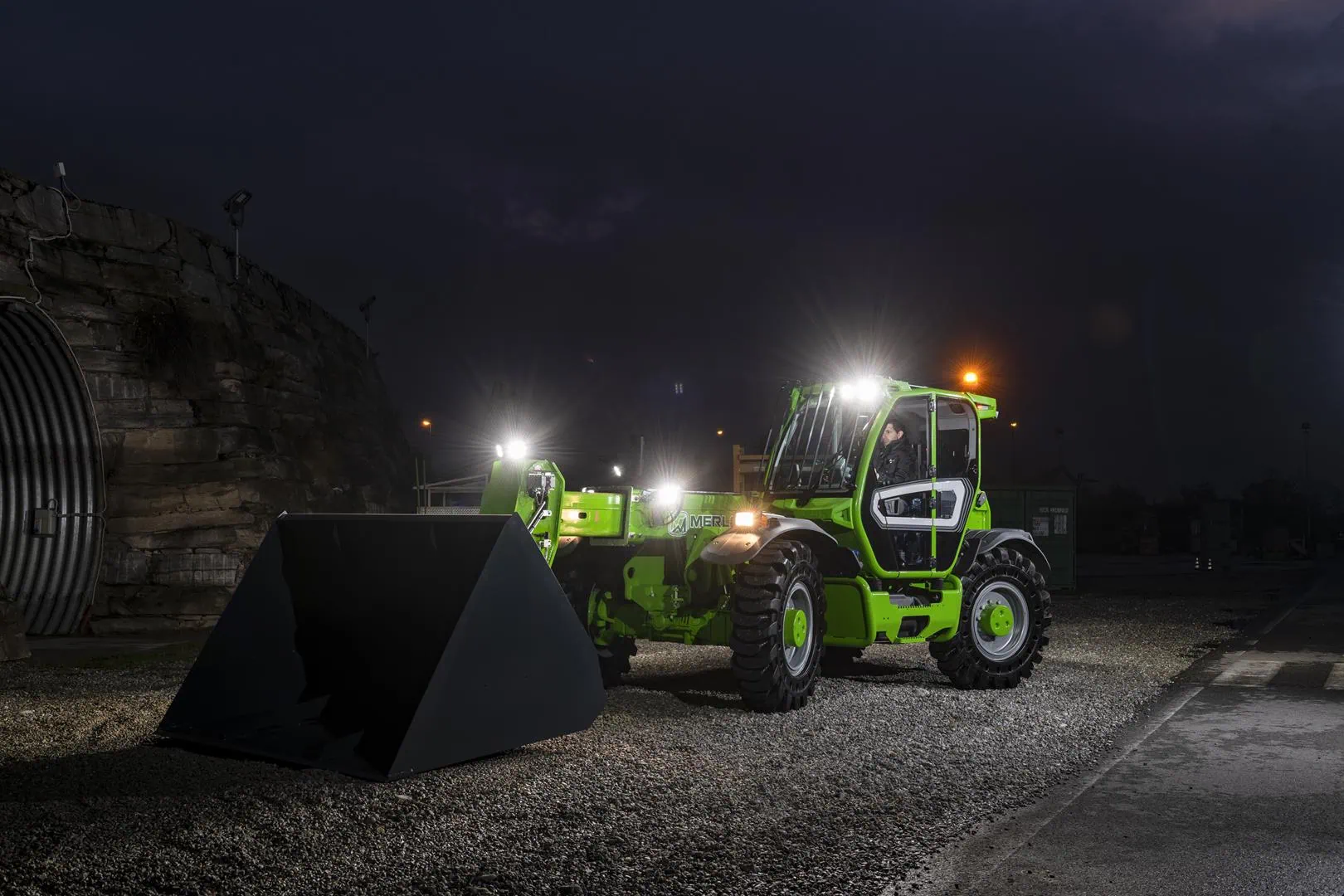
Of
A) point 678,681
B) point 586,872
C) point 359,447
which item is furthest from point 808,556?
point 359,447

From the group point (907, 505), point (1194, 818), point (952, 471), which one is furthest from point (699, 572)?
point (1194, 818)

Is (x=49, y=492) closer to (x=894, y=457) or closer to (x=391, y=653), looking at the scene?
(x=391, y=653)

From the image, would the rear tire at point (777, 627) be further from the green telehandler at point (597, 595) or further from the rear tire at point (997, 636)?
the rear tire at point (997, 636)

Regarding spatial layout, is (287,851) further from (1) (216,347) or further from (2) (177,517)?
(1) (216,347)

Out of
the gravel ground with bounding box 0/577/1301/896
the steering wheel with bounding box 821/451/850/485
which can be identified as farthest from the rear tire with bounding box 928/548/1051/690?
the steering wheel with bounding box 821/451/850/485

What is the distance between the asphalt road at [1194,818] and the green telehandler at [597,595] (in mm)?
2048

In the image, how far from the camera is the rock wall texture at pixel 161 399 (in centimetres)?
1418

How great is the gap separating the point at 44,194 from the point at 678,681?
375 inches

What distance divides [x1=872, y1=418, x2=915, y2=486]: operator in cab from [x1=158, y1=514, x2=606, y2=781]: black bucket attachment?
359cm

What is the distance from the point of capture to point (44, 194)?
14.0 meters

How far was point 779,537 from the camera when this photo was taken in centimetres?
913

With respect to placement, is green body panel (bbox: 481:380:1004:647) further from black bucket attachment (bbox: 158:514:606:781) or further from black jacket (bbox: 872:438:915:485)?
black bucket attachment (bbox: 158:514:606:781)

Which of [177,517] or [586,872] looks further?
[177,517]

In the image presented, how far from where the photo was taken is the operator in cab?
9844mm
